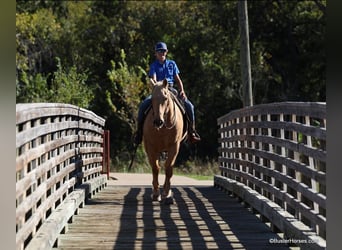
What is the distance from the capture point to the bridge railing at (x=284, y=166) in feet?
22.8

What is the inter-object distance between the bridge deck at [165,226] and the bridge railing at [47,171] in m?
0.26

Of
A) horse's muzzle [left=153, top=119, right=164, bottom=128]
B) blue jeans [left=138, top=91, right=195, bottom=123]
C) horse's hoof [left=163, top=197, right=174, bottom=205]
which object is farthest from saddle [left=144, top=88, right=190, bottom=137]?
horse's hoof [left=163, top=197, right=174, bottom=205]

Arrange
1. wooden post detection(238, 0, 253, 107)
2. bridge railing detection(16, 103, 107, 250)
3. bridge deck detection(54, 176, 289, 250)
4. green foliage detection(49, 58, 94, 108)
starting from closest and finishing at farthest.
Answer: bridge railing detection(16, 103, 107, 250) < bridge deck detection(54, 176, 289, 250) < wooden post detection(238, 0, 253, 107) < green foliage detection(49, 58, 94, 108)

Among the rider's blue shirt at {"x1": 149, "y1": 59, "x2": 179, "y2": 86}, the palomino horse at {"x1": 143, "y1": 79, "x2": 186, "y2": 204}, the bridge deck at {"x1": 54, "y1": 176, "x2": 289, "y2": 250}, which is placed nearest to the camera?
the bridge deck at {"x1": 54, "y1": 176, "x2": 289, "y2": 250}

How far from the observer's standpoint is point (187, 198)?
1275cm

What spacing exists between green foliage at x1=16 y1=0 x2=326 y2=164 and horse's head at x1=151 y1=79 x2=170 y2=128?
18.8 metres

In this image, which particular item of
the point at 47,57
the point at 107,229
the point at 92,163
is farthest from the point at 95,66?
the point at 107,229

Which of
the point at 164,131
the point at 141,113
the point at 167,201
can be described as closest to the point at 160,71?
the point at 141,113

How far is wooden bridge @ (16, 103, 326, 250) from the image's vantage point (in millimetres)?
6793

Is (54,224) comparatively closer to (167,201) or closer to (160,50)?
(167,201)

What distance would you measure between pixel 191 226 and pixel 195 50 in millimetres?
22297

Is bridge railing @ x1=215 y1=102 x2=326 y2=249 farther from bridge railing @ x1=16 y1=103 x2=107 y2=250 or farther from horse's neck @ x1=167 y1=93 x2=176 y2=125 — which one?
bridge railing @ x1=16 y1=103 x2=107 y2=250

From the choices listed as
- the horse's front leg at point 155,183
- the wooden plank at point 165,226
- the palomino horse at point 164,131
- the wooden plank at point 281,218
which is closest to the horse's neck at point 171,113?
the palomino horse at point 164,131
